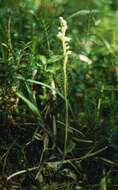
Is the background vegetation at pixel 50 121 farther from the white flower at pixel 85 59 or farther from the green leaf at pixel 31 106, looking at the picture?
the white flower at pixel 85 59

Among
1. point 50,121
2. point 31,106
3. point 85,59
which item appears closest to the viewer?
point 31,106

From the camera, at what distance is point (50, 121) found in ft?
8.39

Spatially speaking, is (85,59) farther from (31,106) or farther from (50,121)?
(31,106)

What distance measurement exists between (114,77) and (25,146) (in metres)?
0.85

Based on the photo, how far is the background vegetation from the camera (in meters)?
2.39

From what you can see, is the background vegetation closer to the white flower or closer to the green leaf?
the green leaf

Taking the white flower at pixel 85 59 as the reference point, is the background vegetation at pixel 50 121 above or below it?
below

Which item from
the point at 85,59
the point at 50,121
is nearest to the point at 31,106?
the point at 50,121

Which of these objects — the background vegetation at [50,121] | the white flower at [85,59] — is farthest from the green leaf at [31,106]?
the white flower at [85,59]

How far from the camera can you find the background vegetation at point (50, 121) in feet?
7.85

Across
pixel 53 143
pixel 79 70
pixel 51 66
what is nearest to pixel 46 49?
pixel 51 66

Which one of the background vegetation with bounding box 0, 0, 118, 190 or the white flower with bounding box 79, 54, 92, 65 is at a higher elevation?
the white flower with bounding box 79, 54, 92, 65

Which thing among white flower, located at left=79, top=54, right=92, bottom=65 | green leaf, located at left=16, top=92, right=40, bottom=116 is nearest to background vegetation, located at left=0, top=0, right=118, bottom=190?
green leaf, located at left=16, top=92, right=40, bottom=116

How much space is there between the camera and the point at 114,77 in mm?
3035
